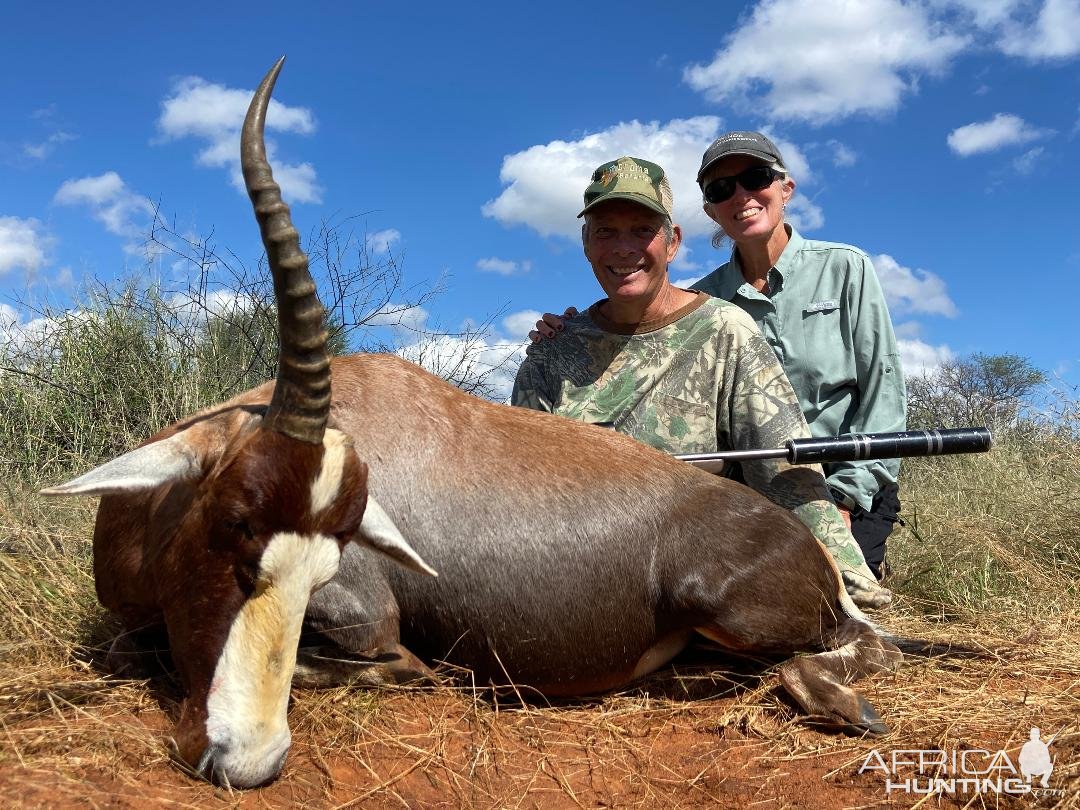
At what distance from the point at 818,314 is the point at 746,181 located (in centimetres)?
119

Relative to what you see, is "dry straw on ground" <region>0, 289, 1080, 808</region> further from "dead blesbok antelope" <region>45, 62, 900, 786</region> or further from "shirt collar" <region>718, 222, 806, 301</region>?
"shirt collar" <region>718, 222, 806, 301</region>

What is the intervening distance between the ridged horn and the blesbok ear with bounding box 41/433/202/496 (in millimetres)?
363

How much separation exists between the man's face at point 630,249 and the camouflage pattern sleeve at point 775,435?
0.64 metres

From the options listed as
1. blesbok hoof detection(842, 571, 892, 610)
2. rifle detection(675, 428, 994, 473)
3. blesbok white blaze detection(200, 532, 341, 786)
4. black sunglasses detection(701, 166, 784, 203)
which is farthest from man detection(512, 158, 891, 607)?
blesbok white blaze detection(200, 532, 341, 786)

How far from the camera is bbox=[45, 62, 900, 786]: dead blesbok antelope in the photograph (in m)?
3.02

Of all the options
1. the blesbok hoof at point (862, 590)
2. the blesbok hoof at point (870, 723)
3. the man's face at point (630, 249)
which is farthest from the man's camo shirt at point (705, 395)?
the blesbok hoof at point (870, 723)

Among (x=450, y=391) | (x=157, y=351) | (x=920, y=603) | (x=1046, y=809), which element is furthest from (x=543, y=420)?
(x=157, y=351)

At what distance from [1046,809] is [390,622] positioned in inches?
104

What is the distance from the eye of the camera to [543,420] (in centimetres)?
464

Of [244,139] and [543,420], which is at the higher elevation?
[244,139]

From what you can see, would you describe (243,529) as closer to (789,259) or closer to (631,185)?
(631,185)

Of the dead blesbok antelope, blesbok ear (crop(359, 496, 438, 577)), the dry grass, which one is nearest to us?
the dead blesbok antelope

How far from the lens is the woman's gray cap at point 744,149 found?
6759mm

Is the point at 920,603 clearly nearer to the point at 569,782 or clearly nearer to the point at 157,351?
the point at 569,782
